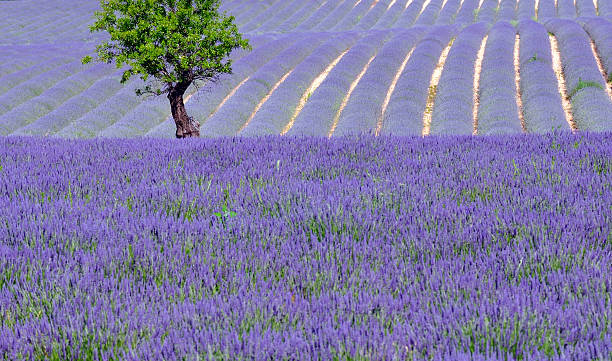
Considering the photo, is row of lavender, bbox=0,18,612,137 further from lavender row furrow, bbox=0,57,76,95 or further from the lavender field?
the lavender field

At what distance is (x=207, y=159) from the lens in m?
5.56

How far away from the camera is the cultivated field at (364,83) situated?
1903 cm

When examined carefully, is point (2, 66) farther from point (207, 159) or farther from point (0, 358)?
point (0, 358)

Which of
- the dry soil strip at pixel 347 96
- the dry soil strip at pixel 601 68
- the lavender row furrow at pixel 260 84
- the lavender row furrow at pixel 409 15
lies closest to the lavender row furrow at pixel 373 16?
the lavender row furrow at pixel 409 15

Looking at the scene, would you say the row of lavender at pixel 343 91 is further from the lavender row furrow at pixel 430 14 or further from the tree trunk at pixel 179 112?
the lavender row furrow at pixel 430 14

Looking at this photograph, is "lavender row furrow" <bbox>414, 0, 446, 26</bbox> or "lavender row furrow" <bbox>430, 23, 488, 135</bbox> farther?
"lavender row furrow" <bbox>414, 0, 446, 26</bbox>

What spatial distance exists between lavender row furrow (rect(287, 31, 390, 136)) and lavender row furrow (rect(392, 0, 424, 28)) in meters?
5.64

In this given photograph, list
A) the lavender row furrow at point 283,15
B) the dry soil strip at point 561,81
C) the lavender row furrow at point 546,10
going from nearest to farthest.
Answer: the dry soil strip at point 561,81
the lavender row furrow at point 546,10
the lavender row furrow at point 283,15

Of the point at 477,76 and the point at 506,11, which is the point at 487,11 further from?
the point at 477,76

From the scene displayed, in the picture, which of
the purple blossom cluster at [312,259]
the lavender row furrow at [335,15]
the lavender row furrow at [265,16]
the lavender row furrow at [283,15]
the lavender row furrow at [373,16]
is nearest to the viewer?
the purple blossom cluster at [312,259]

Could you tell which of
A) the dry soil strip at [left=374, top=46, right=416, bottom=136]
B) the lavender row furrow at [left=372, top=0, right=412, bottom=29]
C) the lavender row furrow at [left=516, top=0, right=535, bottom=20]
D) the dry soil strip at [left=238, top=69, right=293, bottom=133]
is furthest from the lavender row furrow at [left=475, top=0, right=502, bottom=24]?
the dry soil strip at [left=238, top=69, right=293, bottom=133]

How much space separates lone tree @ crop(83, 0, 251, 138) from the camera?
1431cm

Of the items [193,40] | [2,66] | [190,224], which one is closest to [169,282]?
[190,224]

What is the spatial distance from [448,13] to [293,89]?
22.2 m
